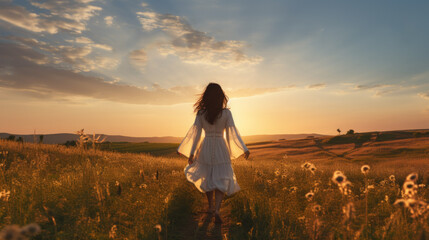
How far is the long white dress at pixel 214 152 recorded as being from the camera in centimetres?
657

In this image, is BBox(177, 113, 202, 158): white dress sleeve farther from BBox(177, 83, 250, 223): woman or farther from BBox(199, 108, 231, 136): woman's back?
BBox(199, 108, 231, 136): woman's back

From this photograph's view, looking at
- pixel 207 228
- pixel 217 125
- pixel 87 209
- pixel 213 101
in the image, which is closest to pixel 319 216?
pixel 207 228

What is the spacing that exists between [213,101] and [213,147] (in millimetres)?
1105

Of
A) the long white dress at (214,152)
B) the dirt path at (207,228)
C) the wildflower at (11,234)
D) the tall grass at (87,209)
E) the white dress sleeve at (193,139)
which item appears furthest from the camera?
the white dress sleeve at (193,139)

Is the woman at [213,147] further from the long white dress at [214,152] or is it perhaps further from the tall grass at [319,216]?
the tall grass at [319,216]

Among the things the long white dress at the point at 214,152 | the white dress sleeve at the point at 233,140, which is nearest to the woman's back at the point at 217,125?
the long white dress at the point at 214,152

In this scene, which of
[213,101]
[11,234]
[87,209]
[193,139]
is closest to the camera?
[11,234]

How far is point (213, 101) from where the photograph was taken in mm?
6621

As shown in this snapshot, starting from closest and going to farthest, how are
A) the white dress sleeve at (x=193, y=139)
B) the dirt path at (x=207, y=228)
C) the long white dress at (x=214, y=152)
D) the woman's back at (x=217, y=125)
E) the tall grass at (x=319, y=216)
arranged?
1. the tall grass at (x=319, y=216)
2. the dirt path at (x=207, y=228)
3. the long white dress at (x=214, y=152)
4. the woman's back at (x=217, y=125)
5. the white dress sleeve at (x=193, y=139)

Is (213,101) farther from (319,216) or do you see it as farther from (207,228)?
(319,216)

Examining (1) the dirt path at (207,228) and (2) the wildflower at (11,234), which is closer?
(2) the wildflower at (11,234)

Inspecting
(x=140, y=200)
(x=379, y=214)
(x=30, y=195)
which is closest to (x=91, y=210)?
(x=140, y=200)

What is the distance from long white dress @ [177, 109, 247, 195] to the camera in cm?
657

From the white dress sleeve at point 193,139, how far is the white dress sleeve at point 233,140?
712 mm
